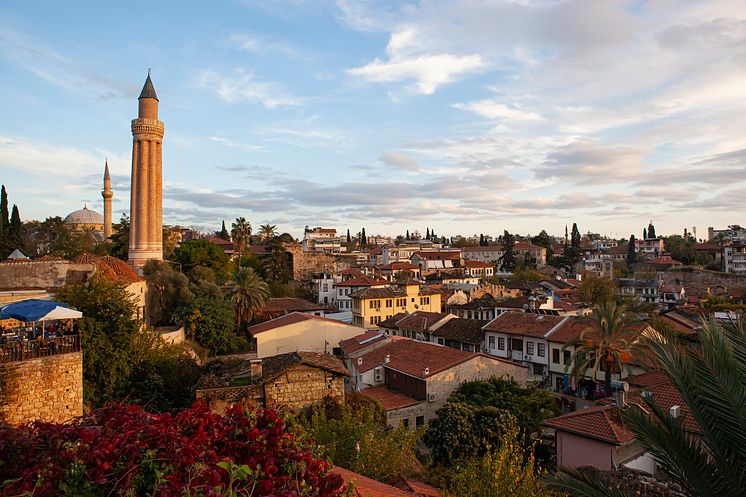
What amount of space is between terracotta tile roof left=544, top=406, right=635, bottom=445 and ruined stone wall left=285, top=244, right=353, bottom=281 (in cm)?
5203

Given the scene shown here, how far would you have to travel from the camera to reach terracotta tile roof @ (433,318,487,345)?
32406 millimetres

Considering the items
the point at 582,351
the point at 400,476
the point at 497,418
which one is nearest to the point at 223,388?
the point at 400,476

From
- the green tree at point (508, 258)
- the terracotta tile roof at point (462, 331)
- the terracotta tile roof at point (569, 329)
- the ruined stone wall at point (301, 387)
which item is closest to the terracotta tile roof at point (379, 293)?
the terracotta tile roof at point (462, 331)

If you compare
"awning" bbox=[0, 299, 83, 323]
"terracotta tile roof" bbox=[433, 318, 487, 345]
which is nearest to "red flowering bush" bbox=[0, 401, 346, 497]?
"awning" bbox=[0, 299, 83, 323]

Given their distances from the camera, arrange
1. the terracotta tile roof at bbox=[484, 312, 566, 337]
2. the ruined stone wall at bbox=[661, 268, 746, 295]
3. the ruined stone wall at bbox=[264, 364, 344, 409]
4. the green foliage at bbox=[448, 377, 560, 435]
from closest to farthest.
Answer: the ruined stone wall at bbox=[264, 364, 344, 409] < the green foliage at bbox=[448, 377, 560, 435] < the terracotta tile roof at bbox=[484, 312, 566, 337] < the ruined stone wall at bbox=[661, 268, 746, 295]

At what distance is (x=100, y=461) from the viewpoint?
3033 mm

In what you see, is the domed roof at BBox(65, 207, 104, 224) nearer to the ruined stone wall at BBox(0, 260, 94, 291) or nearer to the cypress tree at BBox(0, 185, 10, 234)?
the cypress tree at BBox(0, 185, 10, 234)

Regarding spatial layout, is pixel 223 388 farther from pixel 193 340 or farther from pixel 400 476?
pixel 193 340

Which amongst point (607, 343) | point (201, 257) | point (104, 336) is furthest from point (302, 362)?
point (201, 257)

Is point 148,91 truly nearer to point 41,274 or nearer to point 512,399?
point 41,274

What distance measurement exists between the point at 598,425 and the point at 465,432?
13.7 feet

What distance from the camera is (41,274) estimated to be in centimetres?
2369

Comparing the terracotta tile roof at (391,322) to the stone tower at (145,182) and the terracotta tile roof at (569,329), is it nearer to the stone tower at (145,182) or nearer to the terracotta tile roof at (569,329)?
the terracotta tile roof at (569,329)

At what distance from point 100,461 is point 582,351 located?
21.9 metres
